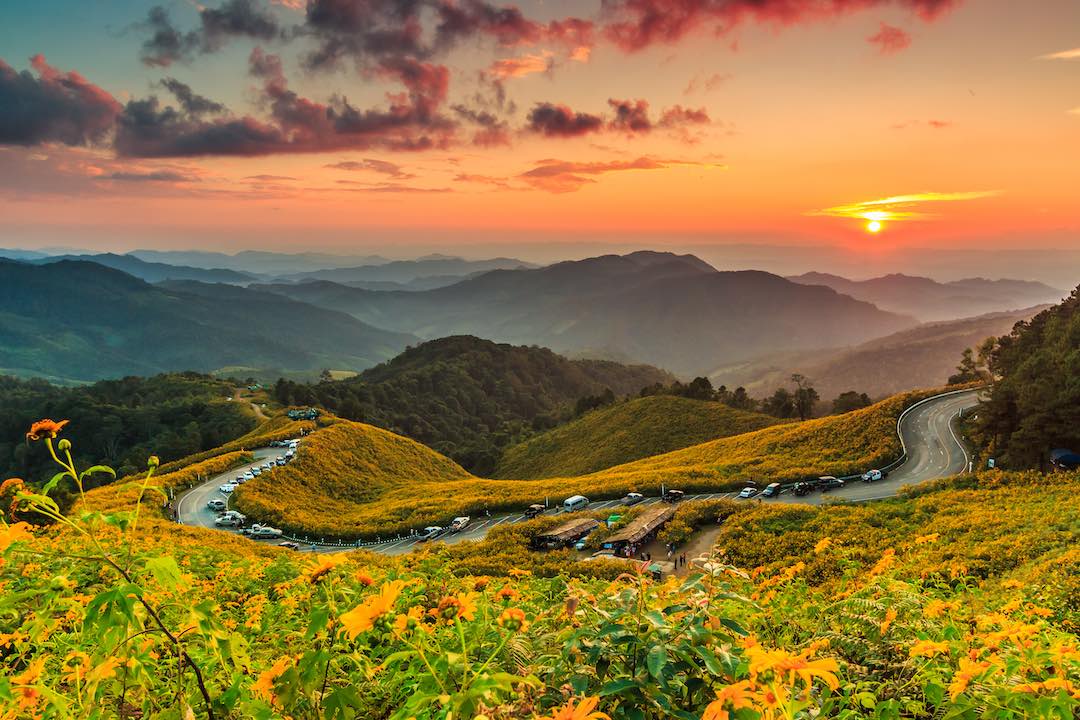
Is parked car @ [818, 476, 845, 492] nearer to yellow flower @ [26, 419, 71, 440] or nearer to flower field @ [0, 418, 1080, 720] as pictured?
A: flower field @ [0, 418, 1080, 720]

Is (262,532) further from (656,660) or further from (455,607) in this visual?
(656,660)

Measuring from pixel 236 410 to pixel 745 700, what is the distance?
82.9 m

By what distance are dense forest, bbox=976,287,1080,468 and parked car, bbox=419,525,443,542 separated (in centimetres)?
2851

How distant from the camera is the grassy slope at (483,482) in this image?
33625 millimetres

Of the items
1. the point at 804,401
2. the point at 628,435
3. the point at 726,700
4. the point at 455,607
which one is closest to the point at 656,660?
the point at 726,700

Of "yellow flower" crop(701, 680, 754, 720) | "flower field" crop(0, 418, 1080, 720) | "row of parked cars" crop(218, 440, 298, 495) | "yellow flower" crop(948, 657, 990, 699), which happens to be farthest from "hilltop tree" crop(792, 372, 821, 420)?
"yellow flower" crop(701, 680, 754, 720)

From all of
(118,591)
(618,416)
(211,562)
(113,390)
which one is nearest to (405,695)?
(118,591)

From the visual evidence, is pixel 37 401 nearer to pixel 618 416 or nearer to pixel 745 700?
pixel 618 416

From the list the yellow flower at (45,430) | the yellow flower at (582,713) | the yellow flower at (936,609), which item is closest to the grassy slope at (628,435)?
the yellow flower at (936,609)

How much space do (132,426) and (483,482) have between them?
212ft

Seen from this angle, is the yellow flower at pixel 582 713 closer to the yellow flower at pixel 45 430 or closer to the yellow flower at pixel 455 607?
the yellow flower at pixel 455 607

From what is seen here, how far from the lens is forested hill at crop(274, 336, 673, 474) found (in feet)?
291

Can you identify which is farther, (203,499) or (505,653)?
(203,499)

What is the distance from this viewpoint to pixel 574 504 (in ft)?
109
